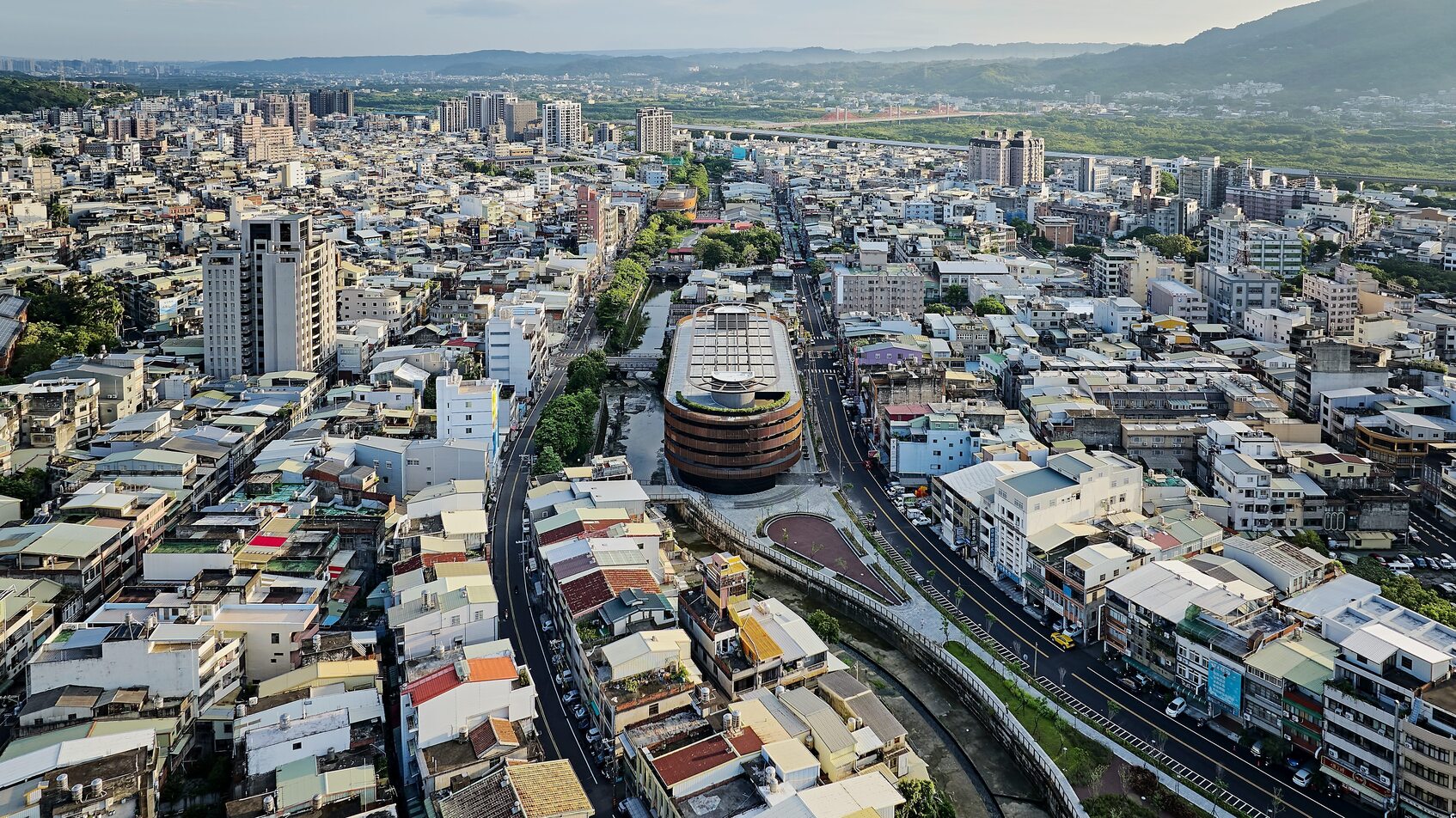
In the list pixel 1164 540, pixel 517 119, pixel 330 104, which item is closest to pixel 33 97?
pixel 330 104

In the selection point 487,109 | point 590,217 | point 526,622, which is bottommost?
point 526,622

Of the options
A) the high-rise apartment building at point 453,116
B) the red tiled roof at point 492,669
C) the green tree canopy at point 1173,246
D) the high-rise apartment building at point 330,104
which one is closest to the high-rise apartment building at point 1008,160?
the green tree canopy at point 1173,246

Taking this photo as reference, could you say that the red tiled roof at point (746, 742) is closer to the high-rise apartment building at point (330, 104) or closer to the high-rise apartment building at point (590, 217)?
the high-rise apartment building at point (590, 217)

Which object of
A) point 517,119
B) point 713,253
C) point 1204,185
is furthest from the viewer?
point 517,119

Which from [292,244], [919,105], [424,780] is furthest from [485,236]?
[919,105]

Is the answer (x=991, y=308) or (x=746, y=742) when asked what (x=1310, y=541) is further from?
(x=991, y=308)

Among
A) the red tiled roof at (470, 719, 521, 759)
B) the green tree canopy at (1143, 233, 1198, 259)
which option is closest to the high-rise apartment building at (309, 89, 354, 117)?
the green tree canopy at (1143, 233, 1198, 259)

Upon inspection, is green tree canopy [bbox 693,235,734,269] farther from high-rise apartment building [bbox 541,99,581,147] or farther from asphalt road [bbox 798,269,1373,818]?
high-rise apartment building [bbox 541,99,581,147]
